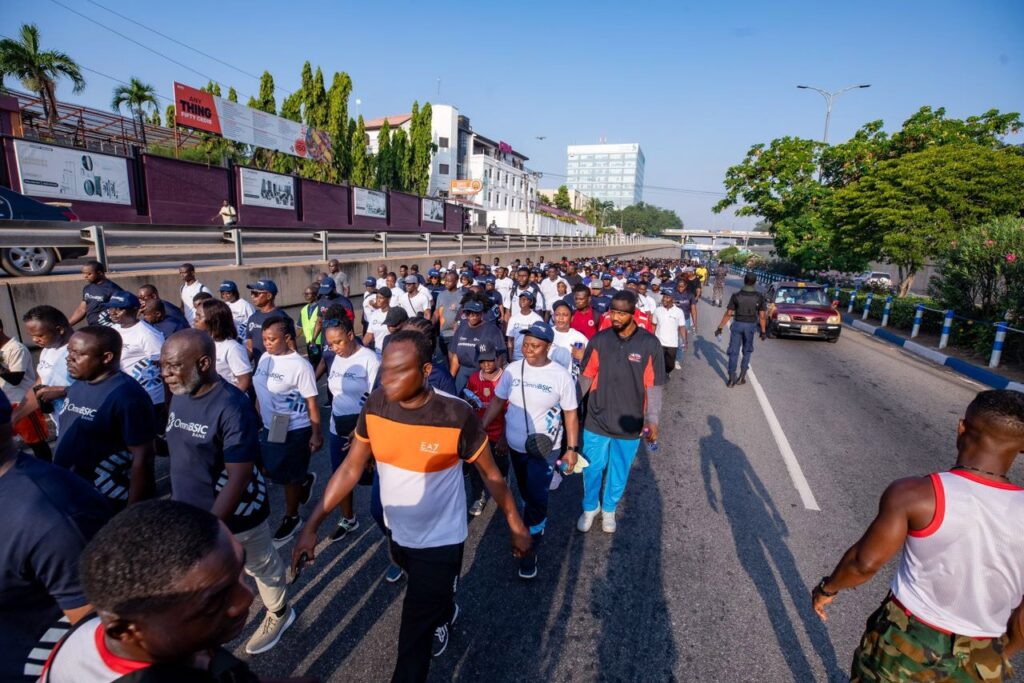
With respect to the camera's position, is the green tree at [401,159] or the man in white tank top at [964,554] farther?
the green tree at [401,159]

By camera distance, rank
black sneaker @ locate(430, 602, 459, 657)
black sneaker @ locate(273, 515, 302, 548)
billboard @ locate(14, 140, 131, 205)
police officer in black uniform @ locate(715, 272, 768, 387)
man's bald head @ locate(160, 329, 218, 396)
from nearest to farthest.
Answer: man's bald head @ locate(160, 329, 218, 396) < black sneaker @ locate(430, 602, 459, 657) < black sneaker @ locate(273, 515, 302, 548) < police officer in black uniform @ locate(715, 272, 768, 387) < billboard @ locate(14, 140, 131, 205)

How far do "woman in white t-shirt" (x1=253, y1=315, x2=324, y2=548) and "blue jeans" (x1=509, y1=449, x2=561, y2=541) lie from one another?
1662mm

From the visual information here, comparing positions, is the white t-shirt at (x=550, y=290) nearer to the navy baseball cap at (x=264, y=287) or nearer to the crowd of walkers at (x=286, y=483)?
the crowd of walkers at (x=286, y=483)

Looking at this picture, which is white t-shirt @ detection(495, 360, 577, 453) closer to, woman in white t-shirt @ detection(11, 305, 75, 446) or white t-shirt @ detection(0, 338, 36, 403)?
woman in white t-shirt @ detection(11, 305, 75, 446)

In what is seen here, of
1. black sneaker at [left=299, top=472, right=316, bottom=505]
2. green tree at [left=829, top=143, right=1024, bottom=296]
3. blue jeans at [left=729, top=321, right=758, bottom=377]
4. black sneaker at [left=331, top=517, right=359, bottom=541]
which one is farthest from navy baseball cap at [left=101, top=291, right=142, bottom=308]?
green tree at [left=829, top=143, right=1024, bottom=296]

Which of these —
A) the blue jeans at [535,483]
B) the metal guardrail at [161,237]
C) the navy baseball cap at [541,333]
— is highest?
the metal guardrail at [161,237]

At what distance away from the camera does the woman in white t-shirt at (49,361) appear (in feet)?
12.6

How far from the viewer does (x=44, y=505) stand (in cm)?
169

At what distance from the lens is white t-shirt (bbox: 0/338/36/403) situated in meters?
4.26

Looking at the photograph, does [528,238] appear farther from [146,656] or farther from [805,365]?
[146,656]

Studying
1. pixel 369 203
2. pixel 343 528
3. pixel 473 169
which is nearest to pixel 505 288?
pixel 343 528

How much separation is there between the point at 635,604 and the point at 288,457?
9.57 ft

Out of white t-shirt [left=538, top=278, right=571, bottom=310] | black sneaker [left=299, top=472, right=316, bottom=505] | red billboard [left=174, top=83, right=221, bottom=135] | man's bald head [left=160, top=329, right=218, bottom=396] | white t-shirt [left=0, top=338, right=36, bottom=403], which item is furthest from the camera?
red billboard [left=174, top=83, right=221, bottom=135]

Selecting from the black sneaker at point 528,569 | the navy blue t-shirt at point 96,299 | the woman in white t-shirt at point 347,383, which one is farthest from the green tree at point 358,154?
the black sneaker at point 528,569
